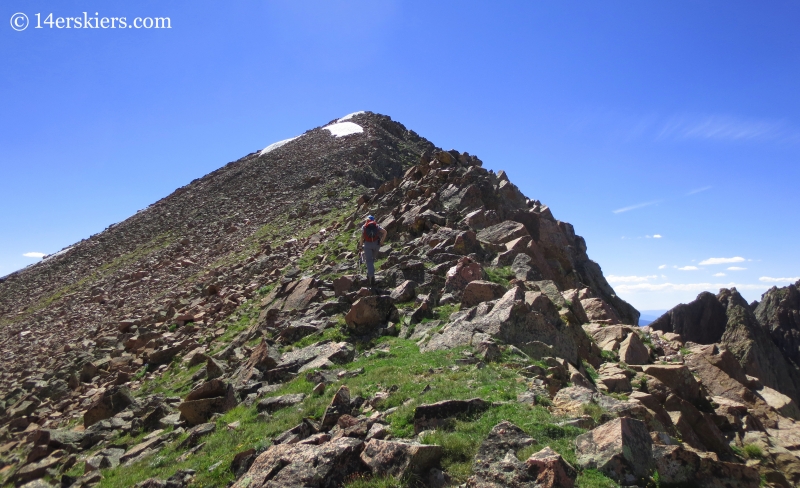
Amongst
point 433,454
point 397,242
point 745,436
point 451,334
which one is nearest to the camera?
point 433,454

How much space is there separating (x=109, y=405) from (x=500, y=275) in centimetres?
1383

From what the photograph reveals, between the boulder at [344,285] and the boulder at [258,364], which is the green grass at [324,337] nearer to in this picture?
the boulder at [258,364]

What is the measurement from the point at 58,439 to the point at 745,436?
17.8 meters

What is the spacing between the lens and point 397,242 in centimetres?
2483

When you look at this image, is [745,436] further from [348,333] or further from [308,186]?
[308,186]

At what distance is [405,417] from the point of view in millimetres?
8469

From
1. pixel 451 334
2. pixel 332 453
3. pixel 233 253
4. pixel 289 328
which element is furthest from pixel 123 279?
pixel 332 453

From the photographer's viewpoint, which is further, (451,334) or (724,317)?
(724,317)

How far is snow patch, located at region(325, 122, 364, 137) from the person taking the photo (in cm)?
6951

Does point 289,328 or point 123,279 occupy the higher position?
point 123,279

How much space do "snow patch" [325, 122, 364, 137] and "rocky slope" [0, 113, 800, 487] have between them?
116 feet

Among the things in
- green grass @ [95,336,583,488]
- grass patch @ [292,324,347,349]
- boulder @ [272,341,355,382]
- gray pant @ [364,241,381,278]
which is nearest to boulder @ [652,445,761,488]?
green grass @ [95,336,583,488]

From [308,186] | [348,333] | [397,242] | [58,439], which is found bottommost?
[58,439]

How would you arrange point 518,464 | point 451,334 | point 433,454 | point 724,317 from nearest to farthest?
point 518,464 → point 433,454 → point 451,334 → point 724,317
